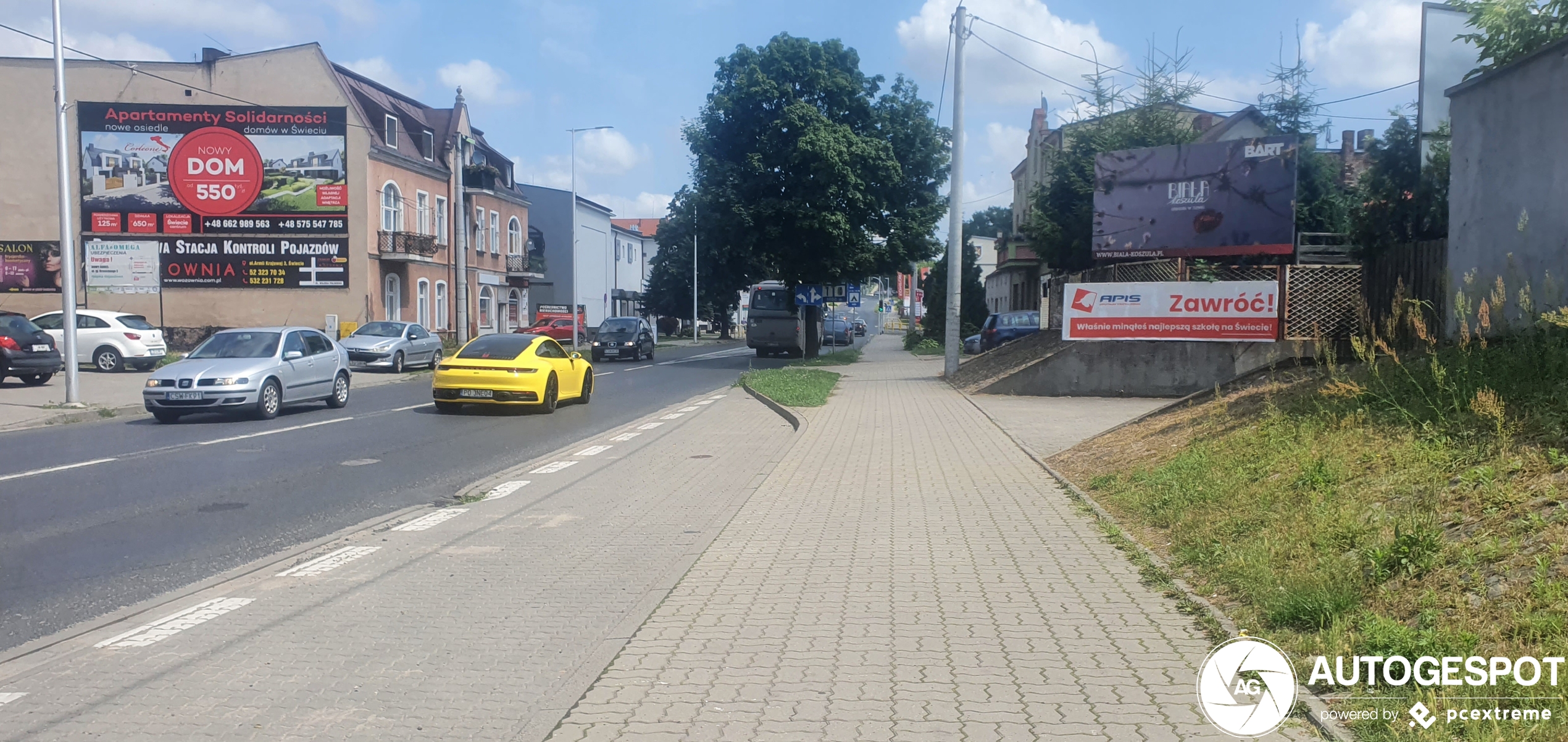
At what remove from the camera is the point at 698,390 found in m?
24.2

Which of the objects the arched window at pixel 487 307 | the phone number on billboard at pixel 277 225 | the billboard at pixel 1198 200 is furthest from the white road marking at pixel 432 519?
the arched window at pixel 487 307

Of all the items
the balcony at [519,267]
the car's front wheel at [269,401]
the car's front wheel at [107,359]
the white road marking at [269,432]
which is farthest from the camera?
the balcony at [519,267]

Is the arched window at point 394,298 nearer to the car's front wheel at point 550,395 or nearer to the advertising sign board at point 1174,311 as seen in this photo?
the car's front wheel at point 550,395

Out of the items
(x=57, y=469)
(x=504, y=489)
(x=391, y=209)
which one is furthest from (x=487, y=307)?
(x=504, y=489)

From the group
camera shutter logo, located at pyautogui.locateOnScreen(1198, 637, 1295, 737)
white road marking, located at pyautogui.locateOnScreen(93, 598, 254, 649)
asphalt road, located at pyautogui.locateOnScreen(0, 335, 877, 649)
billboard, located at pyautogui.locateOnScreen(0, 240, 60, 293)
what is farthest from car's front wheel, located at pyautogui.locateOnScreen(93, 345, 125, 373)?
camera shutter logo, located at pyautogui.locateOnScreen(1198, 637, 1295, 737)

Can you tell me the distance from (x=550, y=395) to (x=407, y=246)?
88.1 ft

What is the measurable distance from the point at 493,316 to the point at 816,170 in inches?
915

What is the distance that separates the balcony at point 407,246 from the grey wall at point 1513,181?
37.1 m

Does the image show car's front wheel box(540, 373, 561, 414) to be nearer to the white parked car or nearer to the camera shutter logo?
the camera shutter logo

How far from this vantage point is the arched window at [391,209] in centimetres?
4153

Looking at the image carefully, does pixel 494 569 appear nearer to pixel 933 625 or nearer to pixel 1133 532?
pixel 933 625

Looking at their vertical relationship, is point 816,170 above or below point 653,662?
above

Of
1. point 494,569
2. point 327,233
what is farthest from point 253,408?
point 327,233

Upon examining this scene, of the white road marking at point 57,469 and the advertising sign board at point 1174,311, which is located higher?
the advertising sign board at point 1174,311
